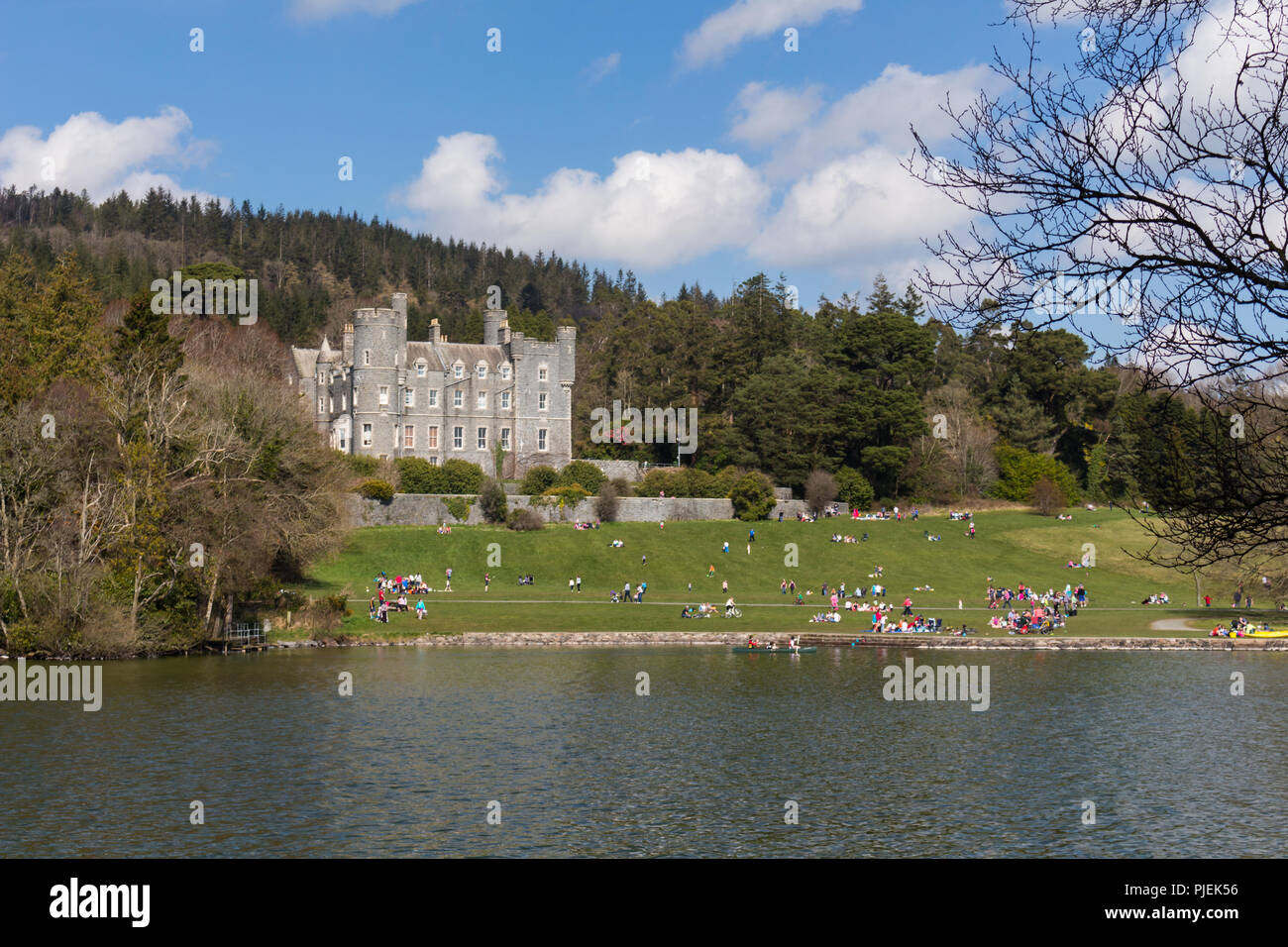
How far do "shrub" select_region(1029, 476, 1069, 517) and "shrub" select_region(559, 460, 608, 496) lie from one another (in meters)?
34.7

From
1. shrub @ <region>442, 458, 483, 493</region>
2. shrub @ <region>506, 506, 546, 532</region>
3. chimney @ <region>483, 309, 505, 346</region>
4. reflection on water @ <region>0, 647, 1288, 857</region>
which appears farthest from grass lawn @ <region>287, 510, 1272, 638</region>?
chimney @ <region>483, 309, 505, 346</region>

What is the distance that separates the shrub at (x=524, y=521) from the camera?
79.8 m

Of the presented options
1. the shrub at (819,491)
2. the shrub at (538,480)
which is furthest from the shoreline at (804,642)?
the shrub at (819,491)

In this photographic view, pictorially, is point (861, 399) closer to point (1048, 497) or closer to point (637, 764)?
point (1048, 497)

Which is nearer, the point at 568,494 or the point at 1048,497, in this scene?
the point at 568,494

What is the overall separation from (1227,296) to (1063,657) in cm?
4290

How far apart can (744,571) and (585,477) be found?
19267 mm

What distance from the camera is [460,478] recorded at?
85438 mm

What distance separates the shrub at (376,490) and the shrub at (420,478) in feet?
11.7

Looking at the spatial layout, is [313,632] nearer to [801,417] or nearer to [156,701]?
[156,701]

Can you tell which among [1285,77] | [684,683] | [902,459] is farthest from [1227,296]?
[902,459]

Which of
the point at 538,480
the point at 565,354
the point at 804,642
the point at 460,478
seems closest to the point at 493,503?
the point at 460,478

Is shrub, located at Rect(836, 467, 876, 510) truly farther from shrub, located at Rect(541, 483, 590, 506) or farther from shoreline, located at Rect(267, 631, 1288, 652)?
shoreline, located at Rect(267, 631, 1288, 652)

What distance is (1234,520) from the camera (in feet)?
31.2
